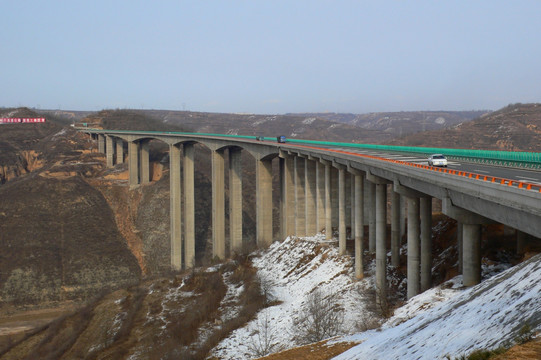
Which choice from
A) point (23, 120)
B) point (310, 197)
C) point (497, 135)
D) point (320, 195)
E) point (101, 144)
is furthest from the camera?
point (23, 120)

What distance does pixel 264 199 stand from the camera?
63844mm

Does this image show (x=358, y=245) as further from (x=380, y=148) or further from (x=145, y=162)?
(x=145, y=162)

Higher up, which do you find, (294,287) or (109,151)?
(109,151)

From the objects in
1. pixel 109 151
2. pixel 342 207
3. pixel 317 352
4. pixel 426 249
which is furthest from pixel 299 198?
pixel 109 151

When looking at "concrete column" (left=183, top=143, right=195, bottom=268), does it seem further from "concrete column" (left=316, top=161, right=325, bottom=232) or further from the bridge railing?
the bridge railing

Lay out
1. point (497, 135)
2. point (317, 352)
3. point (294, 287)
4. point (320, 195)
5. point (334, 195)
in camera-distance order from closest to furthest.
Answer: point (317, 352)
point (294, 287)
point (334, 195)
point (320, 195)
point (497, 135)

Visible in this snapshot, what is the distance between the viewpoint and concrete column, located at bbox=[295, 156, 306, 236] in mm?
54938

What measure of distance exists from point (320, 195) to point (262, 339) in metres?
24.3

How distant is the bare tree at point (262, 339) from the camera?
86.9 feet

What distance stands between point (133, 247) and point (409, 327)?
79.6m

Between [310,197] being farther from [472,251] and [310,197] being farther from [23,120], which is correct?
[23,120]

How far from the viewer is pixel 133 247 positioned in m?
90.7

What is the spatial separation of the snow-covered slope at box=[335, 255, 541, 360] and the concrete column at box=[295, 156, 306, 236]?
36.8 meters

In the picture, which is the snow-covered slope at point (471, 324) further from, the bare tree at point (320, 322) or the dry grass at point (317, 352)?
the bare tree at point (320, 322)
